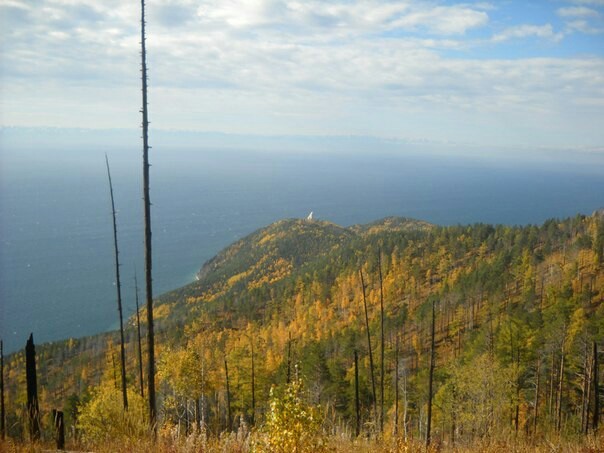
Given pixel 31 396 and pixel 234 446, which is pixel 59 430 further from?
pixel 234 446

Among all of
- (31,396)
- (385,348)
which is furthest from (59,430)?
(385,348)

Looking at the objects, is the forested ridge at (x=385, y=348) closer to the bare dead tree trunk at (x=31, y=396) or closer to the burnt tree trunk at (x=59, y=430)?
the bare dead tree trunk at (x=31, y=396)

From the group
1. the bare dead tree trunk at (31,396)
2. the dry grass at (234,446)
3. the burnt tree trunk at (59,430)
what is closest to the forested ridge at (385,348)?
the bare dead tree trunk at (31,396)

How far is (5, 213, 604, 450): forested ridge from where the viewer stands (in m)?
24.1

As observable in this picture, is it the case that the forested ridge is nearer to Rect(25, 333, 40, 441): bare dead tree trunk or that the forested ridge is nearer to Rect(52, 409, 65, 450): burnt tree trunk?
Rect(25, 333, 40, 441): bare dead tree trunk

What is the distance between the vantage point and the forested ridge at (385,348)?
24.1 meters

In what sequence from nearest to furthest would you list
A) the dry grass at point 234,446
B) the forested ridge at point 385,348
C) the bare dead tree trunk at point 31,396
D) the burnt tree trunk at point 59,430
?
the dry grass at point 234,446
the burnt tree trunk at point 59,430
the bare dead tree trunk at point 31,396
the forested ridge at point 385,348

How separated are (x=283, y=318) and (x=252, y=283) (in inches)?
1774

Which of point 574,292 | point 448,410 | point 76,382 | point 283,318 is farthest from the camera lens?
point 283,318

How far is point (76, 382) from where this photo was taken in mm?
92188

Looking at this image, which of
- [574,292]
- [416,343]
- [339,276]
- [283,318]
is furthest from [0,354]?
[339,276]

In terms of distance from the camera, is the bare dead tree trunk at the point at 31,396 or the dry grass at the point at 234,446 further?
the bare dead tree trunk at the point at 31,396

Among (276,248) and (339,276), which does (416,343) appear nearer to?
(339,276)

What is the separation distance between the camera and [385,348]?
60531 millimetres
